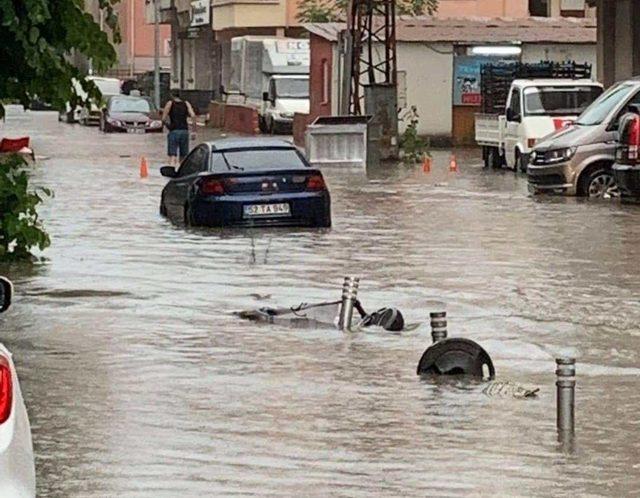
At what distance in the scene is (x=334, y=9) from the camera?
7219 cm

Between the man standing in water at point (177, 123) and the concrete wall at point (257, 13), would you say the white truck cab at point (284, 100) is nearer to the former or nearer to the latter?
the concrete wall at point (257, 13)

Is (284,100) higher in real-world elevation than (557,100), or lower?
lower

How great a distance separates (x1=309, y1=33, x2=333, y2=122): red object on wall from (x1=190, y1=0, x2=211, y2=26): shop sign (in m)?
20.5

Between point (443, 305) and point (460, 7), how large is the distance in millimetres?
56071

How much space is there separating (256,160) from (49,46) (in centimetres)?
1033

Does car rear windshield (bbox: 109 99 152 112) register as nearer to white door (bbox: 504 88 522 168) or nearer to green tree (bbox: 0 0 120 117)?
white door (bbox: 504 88 522 168)

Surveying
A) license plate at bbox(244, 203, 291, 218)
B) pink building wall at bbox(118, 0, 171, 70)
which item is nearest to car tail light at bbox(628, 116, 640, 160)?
license plate at bbox(244, 203, 291, 218)

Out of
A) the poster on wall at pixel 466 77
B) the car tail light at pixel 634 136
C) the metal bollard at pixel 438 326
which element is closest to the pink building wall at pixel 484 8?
the poster on wall at pixel 466 77

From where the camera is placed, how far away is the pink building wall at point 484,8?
7169 cm

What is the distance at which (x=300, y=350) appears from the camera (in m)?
14.4

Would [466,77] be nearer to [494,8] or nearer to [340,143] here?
[340,143]

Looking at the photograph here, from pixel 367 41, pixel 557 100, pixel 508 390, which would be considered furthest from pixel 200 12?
pixel 508 390

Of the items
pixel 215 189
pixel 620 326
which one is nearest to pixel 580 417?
pixel 620 326

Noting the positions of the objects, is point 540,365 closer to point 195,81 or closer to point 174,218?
point 174,218
